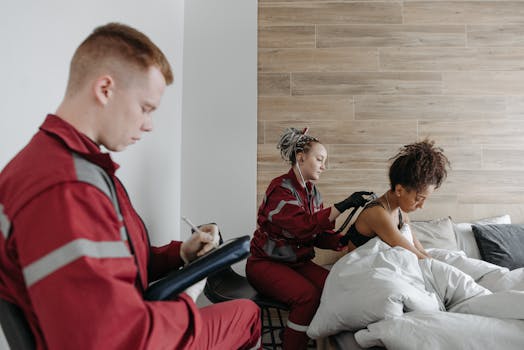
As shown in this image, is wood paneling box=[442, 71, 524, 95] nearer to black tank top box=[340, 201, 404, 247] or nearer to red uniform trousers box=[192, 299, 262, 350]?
Result: black tank top box=[340, 201, 404, 247]

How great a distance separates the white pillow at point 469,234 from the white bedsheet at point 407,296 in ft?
3.10

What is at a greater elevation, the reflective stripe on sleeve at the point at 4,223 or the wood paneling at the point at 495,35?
the wood paneling at the point at 495,35

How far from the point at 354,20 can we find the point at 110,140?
244 centimetres

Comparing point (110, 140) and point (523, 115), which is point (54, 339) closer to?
point (110, 140)

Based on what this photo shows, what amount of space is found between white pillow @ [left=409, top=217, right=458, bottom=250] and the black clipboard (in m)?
1.82

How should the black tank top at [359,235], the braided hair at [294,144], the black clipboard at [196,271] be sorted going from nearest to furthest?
the black clipboard at [196,271]
the black tank top at [359,235]
the braided hair at [294,144]

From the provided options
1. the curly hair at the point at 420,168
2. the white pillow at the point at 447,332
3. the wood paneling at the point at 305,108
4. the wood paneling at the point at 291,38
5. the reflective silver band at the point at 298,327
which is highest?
the wood paneling at the point at 291,38

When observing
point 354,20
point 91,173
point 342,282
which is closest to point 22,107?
point 91,173

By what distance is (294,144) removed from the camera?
228 cm

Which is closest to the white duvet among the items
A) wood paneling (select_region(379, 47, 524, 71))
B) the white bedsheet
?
the white bedsheet

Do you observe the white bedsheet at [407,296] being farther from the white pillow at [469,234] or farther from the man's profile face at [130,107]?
the white pillow at [469,234]

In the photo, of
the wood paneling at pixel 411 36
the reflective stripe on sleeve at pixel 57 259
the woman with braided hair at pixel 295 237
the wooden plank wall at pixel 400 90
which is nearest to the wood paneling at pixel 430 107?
the wooden plank wall at pixel 400 90

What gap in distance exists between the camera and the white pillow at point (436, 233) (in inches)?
96.9

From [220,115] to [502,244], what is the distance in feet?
6.20
